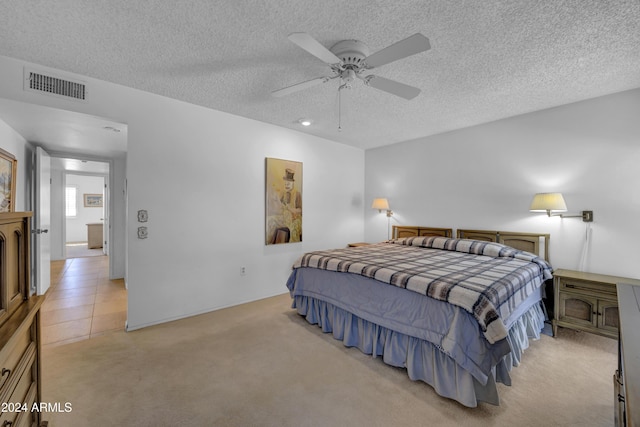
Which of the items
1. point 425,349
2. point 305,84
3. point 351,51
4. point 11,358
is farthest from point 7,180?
point 425,349

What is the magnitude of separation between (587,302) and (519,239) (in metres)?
1.02

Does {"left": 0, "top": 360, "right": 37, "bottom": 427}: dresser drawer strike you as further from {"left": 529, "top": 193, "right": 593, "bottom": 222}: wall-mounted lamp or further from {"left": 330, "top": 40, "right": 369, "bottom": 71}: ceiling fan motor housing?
{"left": 529, "top": 193, "right": 593, "bottom": 222}: wall-mounted lamp

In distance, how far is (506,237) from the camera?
3.69 metres

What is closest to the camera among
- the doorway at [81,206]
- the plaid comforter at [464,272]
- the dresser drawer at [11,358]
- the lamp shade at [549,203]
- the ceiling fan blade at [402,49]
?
the dresser drawer at [11,358]

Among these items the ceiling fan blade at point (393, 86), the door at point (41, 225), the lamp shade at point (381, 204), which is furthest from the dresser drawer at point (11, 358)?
the lamp shade at point (381, 204)

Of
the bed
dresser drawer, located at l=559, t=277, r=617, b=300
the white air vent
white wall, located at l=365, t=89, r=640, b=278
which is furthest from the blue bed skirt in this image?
the white air vent

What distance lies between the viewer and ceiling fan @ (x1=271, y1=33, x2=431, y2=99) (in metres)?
1.63

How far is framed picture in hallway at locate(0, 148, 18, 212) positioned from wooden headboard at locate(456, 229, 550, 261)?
577 cm

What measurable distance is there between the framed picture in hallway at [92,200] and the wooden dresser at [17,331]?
10.1 meters

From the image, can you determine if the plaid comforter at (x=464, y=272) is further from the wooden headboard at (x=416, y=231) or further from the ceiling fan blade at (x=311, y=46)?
the ceiling fan blade at (x=311, y=46)

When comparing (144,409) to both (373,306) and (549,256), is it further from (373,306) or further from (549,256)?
(549,256)

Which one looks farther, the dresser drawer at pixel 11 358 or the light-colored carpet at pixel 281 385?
the light-colored carpet at pixel 281 385

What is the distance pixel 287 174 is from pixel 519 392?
356 cm

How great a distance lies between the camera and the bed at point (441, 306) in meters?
1.82
